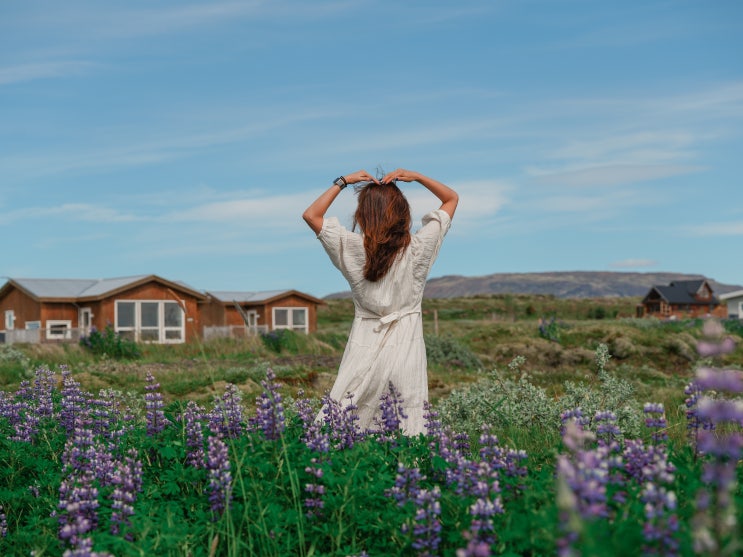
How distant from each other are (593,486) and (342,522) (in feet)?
6.12

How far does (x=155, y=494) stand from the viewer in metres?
4.28

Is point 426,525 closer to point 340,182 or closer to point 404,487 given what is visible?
point 404,487

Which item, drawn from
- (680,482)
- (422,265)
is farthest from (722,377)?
(422,265)

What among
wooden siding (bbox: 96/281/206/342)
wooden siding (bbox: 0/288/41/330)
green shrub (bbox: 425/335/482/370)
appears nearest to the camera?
green shrub (bbox: 425/335/482/370)

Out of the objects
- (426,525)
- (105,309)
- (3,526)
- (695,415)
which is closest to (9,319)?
(105,309)

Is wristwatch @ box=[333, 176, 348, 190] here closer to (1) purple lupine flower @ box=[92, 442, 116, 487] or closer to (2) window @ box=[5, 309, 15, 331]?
(1) purple lupine flower @ box=[92, 442, 116, 487]

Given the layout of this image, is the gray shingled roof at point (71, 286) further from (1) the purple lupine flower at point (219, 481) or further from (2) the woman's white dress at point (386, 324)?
(1) the purple lupine flower at point (219, 481)

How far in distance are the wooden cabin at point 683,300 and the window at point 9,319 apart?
5987cm

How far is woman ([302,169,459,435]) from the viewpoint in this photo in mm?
5672

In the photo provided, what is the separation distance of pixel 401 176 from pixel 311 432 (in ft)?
7.39

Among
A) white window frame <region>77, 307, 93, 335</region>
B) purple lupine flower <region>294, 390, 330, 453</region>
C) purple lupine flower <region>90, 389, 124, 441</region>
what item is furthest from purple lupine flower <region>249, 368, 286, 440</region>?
white window frame <region>77, 307, 93, 335</region>

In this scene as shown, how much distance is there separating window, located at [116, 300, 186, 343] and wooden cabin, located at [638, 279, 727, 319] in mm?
54436

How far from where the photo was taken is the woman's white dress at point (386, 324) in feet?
18.7

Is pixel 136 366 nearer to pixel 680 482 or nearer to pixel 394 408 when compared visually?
pixel 394 408
